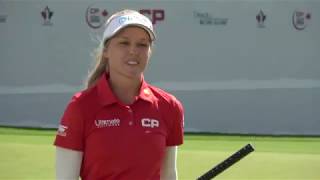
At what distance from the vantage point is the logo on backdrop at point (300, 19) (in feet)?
54.1

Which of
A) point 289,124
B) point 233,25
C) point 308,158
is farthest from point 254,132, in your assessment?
point 308,158

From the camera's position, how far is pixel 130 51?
201 centimetres

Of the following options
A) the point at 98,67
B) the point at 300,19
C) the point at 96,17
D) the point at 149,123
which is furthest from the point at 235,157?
the point at 300,19

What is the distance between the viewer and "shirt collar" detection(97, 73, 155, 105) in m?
2.01

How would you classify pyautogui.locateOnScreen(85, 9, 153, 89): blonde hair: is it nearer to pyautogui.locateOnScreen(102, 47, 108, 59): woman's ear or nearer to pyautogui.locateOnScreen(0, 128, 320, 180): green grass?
pyautogui.locateOnScreen(102, 47, 108, 59): woman's ear

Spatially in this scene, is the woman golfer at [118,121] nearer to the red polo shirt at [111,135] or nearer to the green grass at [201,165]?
the red polo shirt at [111,135]

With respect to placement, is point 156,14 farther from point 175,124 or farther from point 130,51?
point 130,51

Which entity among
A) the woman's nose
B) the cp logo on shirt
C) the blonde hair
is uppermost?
the woman's nose

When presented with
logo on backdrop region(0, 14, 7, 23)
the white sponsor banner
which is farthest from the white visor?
logo on backdrop region(0, 14, 7, 23)

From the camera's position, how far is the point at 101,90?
2031 millimetres

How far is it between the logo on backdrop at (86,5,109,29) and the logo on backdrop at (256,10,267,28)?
11.8 ft

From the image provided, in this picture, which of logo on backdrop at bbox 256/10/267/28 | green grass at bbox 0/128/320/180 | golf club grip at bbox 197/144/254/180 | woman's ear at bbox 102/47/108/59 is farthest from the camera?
logo on backdrop at bbox 256/10/267/28

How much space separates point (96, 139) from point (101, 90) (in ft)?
0.50

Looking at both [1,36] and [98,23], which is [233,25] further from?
[1,36]
